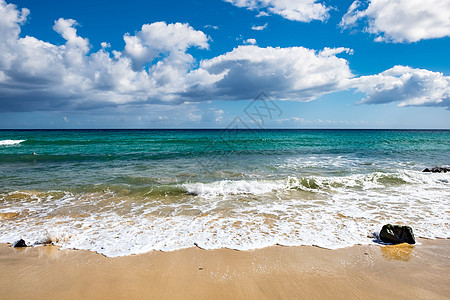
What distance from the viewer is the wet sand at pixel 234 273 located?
3400 mm

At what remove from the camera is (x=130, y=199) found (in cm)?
853

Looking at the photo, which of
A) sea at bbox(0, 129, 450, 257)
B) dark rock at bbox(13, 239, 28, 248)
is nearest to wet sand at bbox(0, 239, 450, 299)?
dark rock at bbox(13, 239, 28, 248)

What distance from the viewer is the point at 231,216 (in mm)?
6746

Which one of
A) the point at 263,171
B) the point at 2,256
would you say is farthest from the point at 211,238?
the point at 263,171

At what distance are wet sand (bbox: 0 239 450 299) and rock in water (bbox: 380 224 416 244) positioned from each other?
146 millimetres

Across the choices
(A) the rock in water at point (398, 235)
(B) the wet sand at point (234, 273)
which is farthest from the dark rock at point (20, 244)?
(A) the rock in water at point (398, 235)

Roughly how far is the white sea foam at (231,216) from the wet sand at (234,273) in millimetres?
400

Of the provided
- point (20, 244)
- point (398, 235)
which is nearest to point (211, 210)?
point (20, 244)

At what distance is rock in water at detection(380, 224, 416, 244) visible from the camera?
4.86 metres

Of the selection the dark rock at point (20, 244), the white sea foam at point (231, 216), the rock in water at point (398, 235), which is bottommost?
the white sea foam at point (231, 216)

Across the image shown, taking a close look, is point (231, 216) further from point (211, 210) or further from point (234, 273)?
point (234, 273)

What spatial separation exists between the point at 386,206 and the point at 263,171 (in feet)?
22.8

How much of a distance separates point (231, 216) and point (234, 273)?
2857 millimetres

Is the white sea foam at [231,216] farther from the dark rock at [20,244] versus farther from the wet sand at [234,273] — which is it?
the wet sand at [234,273]
